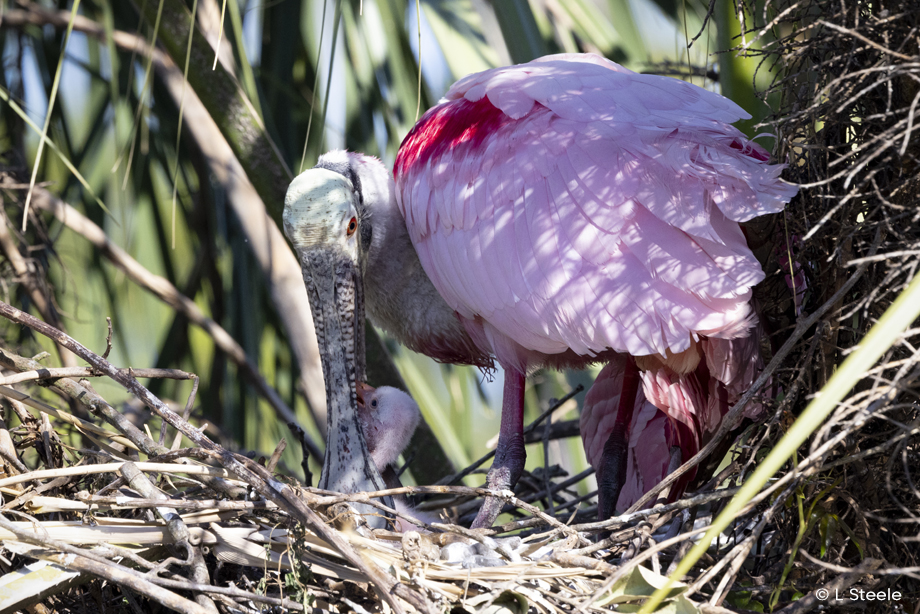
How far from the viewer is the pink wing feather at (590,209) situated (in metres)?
1.93

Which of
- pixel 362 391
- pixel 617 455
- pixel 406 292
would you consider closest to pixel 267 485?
pixel 362 391

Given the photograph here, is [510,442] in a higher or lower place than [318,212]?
lower

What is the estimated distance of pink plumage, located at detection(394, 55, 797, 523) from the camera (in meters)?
1.94

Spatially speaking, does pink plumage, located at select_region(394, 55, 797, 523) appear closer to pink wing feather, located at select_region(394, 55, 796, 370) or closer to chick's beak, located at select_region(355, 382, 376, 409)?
pink wing feather, located at select_region(394, 55, 796, 370)

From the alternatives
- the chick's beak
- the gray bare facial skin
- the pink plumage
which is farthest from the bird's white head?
the chick's beak

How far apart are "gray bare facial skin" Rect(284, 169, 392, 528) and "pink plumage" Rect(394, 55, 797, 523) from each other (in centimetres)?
21

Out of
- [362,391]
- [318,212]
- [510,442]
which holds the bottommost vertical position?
[510,442]

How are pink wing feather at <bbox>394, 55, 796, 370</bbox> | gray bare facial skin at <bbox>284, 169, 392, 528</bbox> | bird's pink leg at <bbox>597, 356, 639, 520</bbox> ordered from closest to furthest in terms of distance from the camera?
1. pink wing feather at <bbox>394, 55, 796, 370</bbox>
2. gray bare facial skin at <bbox>284, 169, 392, 528</bbox>
3. bird's pink leg at <bbox>597, 356, 639, 520</bbox>

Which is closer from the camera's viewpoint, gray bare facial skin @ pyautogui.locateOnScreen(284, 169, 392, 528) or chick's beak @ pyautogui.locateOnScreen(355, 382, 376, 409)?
gray bare facial skin @ pyautogui.locateOnScreen(284, 169, 392, 528)

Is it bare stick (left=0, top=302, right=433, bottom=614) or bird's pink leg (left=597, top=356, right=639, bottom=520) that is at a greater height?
bare stick (left=0, top=302, right=433, bottom=614)

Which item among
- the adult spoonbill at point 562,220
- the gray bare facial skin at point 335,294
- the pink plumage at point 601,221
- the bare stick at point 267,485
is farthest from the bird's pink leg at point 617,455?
the bare stick at point 267,485

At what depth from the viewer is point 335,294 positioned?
252 centimetres

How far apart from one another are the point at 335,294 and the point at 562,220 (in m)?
0.78

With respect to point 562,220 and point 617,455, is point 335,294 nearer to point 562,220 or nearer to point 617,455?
point 562,220
